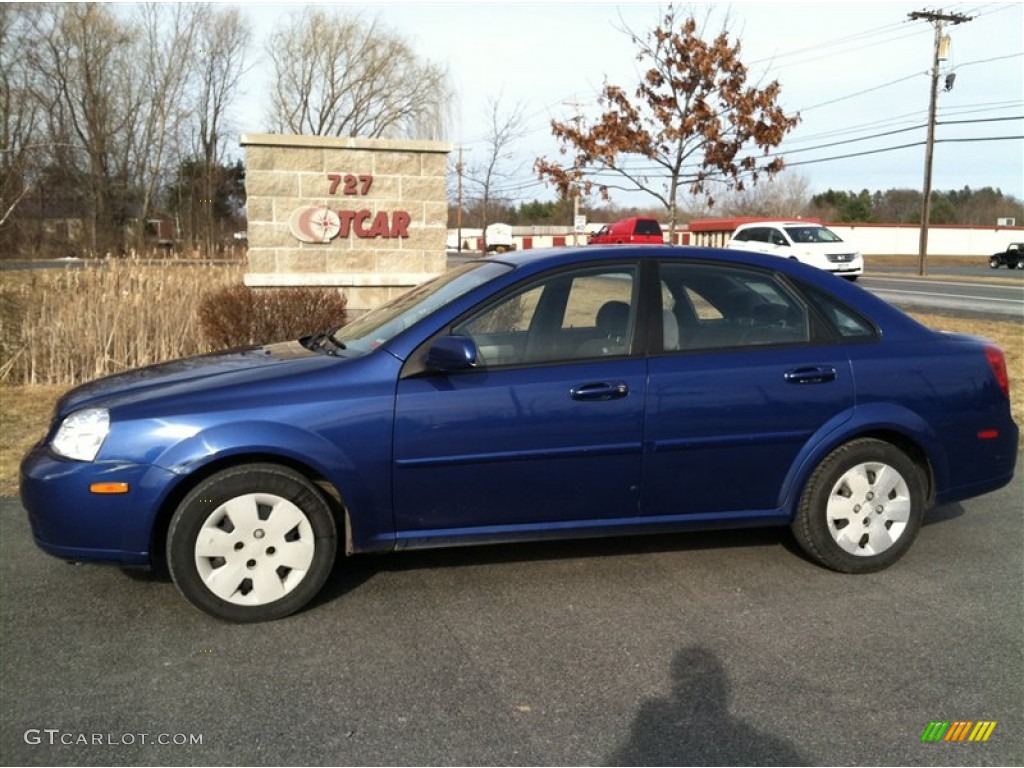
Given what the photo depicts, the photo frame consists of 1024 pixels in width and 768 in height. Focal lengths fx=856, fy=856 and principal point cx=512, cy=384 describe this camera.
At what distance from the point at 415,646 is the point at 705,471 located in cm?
156

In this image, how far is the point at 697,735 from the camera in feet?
9.38

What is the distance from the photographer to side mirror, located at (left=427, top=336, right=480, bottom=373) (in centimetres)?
366

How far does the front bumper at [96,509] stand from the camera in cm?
351

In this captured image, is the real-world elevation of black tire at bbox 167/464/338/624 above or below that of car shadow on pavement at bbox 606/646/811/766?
above

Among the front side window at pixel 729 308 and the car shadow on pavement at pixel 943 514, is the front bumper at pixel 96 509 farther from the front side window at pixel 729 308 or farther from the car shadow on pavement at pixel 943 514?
the car shadow on pavement at pixel 943 514

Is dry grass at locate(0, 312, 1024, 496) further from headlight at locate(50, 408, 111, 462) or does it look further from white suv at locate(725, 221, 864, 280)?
white suv at locate(725, 221, 864, 280)

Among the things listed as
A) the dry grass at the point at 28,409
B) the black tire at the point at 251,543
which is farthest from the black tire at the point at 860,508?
the dry grass at the point at 28,409

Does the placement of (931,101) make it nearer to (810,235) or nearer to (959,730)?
(810,235)

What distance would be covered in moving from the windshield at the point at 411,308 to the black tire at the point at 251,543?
2.58ft

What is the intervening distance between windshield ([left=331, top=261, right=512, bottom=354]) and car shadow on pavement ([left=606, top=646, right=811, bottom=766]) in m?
1.98

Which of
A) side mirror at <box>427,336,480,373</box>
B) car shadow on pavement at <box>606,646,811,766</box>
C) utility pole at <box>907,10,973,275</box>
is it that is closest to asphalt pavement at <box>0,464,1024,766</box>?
car shadow on pavement at <box>606,646,811,766</box>

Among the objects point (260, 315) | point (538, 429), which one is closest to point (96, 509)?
point (538, 429)

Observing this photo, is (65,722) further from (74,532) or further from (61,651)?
(74,532)

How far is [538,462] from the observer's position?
12.5 ft
